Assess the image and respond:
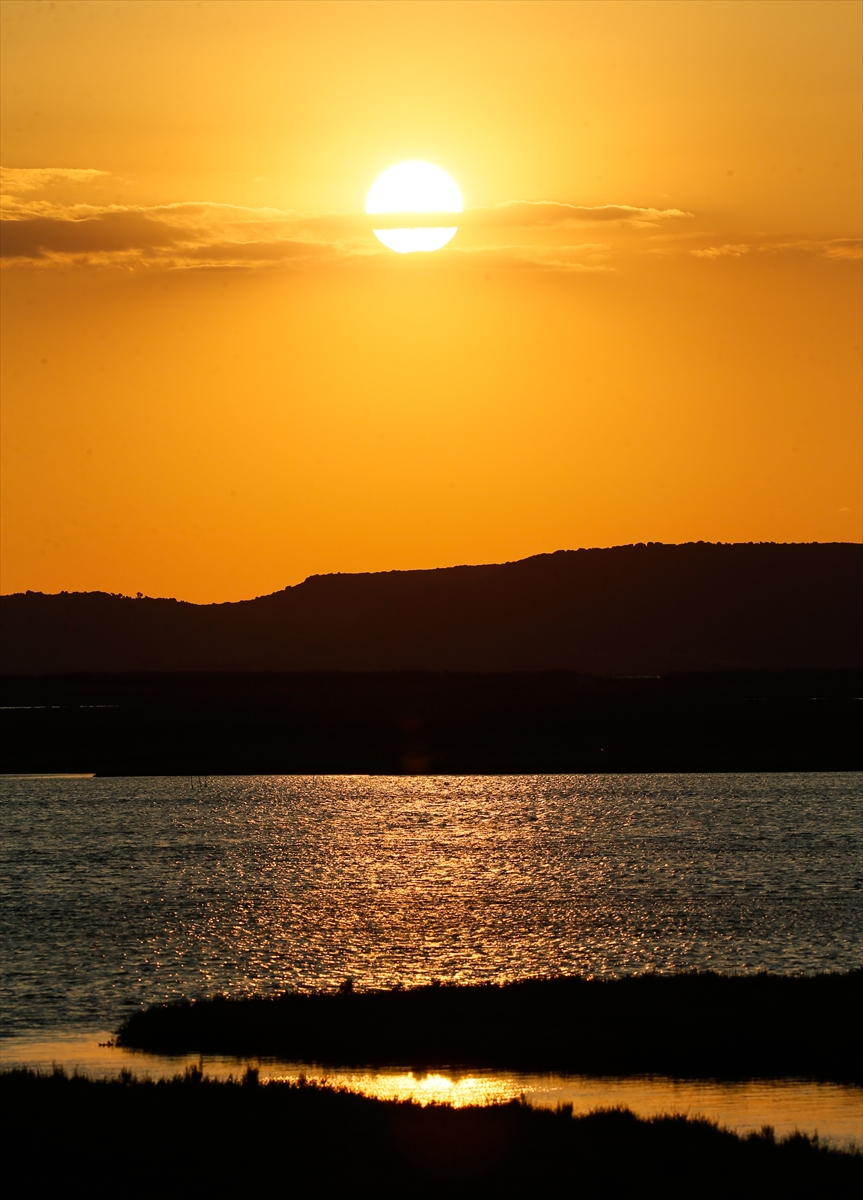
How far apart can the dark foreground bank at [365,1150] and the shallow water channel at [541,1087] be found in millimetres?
1638

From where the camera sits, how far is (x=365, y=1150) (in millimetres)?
25016

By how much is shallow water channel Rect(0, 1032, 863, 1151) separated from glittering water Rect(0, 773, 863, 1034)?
11.0ft

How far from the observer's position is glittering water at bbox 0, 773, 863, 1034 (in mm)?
42594

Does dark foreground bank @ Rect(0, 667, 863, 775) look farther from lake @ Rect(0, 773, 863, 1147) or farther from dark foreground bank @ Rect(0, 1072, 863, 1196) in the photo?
dark foreground bank @ Rect(0, 1072, 863, 1196)

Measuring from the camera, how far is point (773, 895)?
56.5 meters

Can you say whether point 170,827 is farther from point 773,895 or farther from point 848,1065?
point 848,1065

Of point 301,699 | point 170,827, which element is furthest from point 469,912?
point 301,699

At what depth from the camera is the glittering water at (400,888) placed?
42.6 meters

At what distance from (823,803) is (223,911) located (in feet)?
174

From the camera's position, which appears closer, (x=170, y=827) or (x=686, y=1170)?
(x=686, y=1170)

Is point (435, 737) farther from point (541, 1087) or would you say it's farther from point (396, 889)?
point (541, 1087)

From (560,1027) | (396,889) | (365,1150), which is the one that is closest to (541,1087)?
(560,1027)

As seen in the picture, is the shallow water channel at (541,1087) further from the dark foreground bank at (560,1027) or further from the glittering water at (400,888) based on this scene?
the glittering water at (400,888)

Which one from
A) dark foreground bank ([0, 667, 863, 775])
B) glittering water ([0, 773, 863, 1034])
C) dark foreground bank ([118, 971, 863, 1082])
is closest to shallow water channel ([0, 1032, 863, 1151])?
dark foreground bank ([118, 971, 863, 1082])
